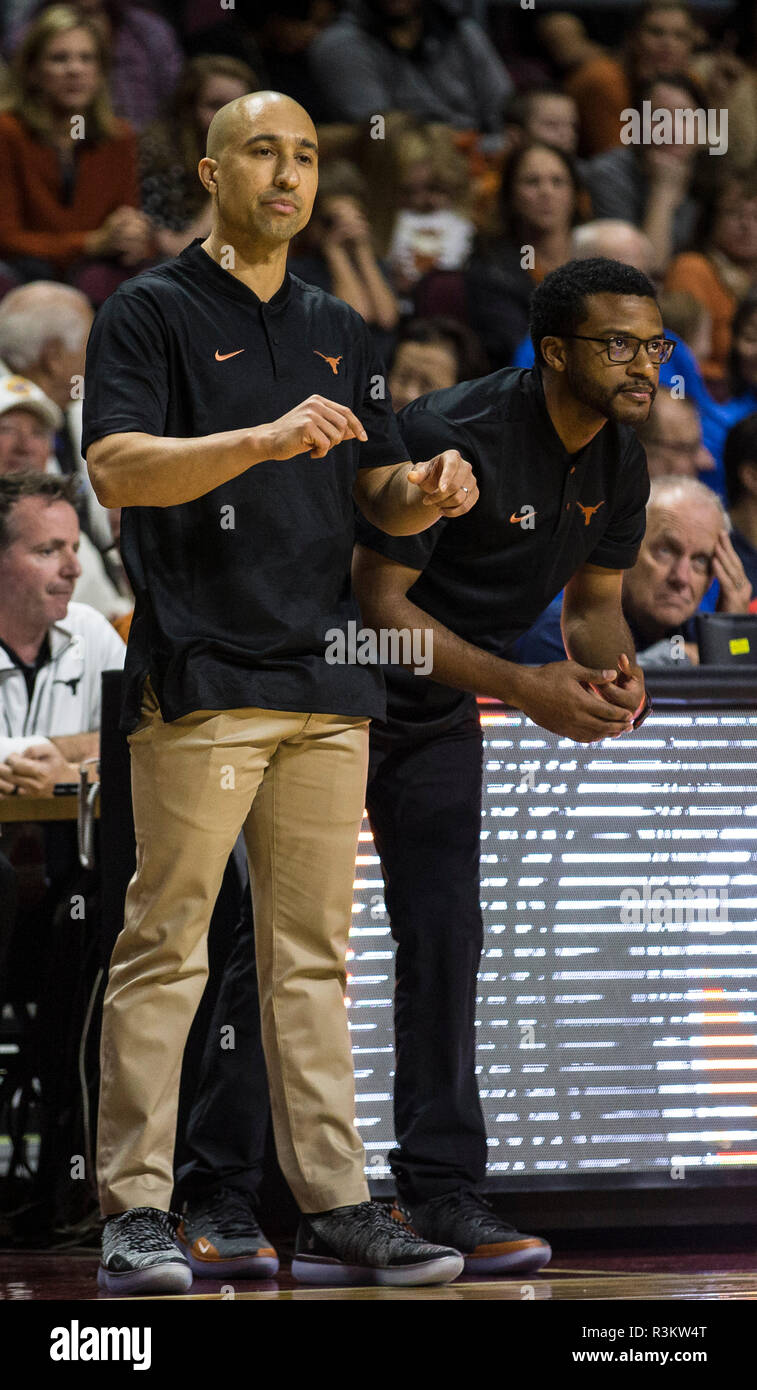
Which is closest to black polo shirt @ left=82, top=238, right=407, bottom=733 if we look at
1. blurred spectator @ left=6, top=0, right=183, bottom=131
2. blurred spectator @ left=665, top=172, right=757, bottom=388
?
blurred spectator @ left=6, top=0, right=183, bottom=131

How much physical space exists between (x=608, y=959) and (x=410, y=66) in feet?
14.3

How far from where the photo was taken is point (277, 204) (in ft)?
7.57

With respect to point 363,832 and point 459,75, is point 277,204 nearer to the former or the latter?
point 363,832

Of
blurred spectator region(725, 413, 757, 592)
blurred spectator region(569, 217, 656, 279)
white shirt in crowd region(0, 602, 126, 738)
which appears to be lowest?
white shirt in crowd region(0, 602, 126, 738)

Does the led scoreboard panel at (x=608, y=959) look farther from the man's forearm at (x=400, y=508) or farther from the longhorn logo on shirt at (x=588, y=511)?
the man's forearm at (x=400, y=508)

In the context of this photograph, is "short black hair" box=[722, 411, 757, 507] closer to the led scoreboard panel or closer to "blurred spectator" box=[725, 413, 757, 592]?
"blurred spectator" box=[725, 413, 757, 592]

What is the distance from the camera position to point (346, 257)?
18.2 feet

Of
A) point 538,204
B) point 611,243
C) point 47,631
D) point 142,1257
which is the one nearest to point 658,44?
point 538,204

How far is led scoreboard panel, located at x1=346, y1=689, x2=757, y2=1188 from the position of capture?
2.85 m

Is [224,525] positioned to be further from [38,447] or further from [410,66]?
[410,66]

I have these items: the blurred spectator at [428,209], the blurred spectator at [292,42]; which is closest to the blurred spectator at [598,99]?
the blurred spectator at [428,209]

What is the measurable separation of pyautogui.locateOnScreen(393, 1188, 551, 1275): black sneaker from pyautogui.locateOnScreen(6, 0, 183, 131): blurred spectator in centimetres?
433

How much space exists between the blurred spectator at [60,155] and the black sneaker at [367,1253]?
3773mm

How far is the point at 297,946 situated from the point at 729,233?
4.48 meters
